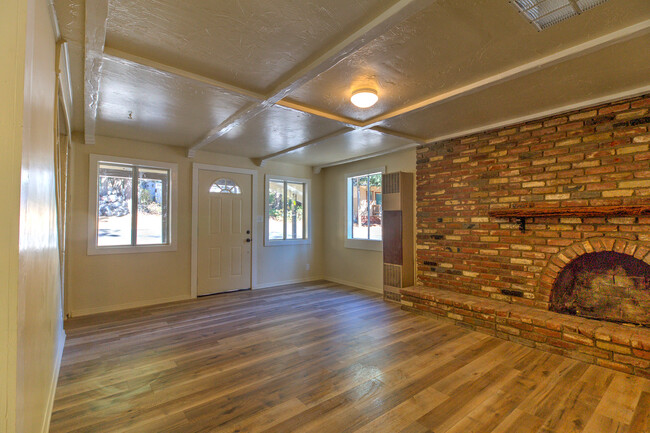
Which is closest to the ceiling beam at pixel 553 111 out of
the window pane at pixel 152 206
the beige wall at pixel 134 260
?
the beige wall at pixel 134 260

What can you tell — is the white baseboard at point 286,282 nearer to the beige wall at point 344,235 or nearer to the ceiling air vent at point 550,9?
the beige wall at point 344,235

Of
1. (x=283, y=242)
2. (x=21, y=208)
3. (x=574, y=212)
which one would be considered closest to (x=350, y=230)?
(x=283, y=242)

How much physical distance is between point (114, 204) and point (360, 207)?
3.93 m

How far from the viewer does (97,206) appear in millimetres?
4062

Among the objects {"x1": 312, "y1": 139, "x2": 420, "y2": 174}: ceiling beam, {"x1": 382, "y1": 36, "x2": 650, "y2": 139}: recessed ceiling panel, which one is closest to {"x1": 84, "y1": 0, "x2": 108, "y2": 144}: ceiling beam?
{"x1": 382, "y1": 36, "x2": 650, "y2": 139}: recessed ceiling panel

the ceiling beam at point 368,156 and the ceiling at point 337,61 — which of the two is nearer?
the ceiling at point 337,61

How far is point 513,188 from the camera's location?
3543 mm

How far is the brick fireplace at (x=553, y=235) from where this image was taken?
2.72 meters

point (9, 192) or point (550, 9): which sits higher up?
point (550, 9)

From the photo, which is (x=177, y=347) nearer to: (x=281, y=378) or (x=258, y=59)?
(x=281, y=378)

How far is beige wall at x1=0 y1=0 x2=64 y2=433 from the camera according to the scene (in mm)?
968

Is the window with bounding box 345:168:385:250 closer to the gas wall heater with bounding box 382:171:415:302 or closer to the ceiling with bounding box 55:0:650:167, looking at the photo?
the gas wall heater with bounding box 382:171:415:302

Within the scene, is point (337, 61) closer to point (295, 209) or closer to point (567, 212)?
point (567, 212)

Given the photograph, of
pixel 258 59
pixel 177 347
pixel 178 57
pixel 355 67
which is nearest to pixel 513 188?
pixel 355 67
